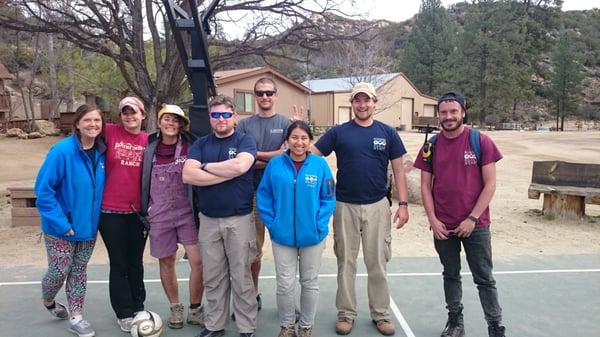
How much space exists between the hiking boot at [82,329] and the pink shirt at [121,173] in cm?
93

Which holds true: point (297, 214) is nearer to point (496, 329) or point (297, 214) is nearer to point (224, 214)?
point (224, 214)

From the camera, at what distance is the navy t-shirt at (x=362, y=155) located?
3615mm

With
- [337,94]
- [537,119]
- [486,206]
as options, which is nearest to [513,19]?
[537,119]

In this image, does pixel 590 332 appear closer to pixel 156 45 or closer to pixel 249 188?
pixel 249 188

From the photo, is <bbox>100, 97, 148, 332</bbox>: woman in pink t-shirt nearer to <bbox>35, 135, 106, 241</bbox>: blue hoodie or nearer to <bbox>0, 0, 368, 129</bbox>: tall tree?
<bbox>35, 135, 106, 241</bbox>: blue hoodie

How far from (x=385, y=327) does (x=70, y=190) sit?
2.52 metres

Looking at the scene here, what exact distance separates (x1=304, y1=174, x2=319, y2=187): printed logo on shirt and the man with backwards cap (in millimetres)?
911

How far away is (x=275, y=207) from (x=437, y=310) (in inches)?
73.2

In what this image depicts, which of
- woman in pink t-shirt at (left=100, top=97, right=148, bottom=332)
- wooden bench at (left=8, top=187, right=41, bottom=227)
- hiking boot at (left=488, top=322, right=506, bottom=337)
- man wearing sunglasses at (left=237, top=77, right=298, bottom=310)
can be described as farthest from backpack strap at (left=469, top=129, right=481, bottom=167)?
wooden bench at (left=8, top=187, right=41, bottom=227)

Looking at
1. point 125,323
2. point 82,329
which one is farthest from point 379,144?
point 82,329

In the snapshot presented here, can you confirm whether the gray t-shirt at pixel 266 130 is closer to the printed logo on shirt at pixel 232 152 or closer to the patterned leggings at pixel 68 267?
the printed logo on shirt at pixel 232 152

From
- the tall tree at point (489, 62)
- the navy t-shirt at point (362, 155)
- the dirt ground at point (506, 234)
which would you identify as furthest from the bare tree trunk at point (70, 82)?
the tall tree at point (489, 62)

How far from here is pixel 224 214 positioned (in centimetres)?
339

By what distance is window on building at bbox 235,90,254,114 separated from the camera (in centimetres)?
2341
